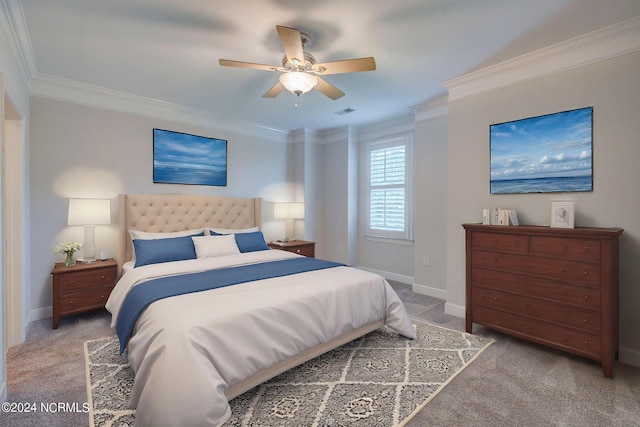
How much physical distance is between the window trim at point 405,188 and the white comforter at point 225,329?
2.18m

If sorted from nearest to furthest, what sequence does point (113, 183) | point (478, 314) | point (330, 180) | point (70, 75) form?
point (478, 314) < point (70, 75) < point (113, 183) < point (330, 180)

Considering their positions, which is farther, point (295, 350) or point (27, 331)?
point (27, 331)

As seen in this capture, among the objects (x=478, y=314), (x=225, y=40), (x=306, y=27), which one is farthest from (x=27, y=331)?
(x=478, y=314)

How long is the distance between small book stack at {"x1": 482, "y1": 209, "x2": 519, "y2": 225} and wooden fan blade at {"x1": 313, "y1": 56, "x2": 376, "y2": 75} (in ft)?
6.10

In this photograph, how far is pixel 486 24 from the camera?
239cm

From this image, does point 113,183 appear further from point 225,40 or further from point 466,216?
point 466,216

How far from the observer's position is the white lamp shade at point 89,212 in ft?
10.8


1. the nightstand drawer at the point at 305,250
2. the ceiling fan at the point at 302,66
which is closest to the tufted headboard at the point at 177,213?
the nightstand drawer at the point at 305,250

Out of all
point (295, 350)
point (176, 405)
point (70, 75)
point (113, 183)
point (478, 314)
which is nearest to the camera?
point (176, 405)

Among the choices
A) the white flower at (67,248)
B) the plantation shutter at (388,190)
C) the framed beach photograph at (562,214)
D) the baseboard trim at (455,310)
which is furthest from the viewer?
the plantation shutter at (388,190)

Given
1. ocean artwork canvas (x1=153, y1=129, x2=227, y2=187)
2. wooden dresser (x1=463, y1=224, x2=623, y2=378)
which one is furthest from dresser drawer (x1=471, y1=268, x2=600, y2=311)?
ocean artwork canvas (x1=153, y1=129, x2=227, y2=187)

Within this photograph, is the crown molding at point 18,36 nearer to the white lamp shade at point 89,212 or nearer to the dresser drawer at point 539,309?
the white lamp shade at point 89,212

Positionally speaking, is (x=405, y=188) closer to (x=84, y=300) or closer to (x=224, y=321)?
(x=224, y=321)

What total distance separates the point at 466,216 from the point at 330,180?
282 centimetres
